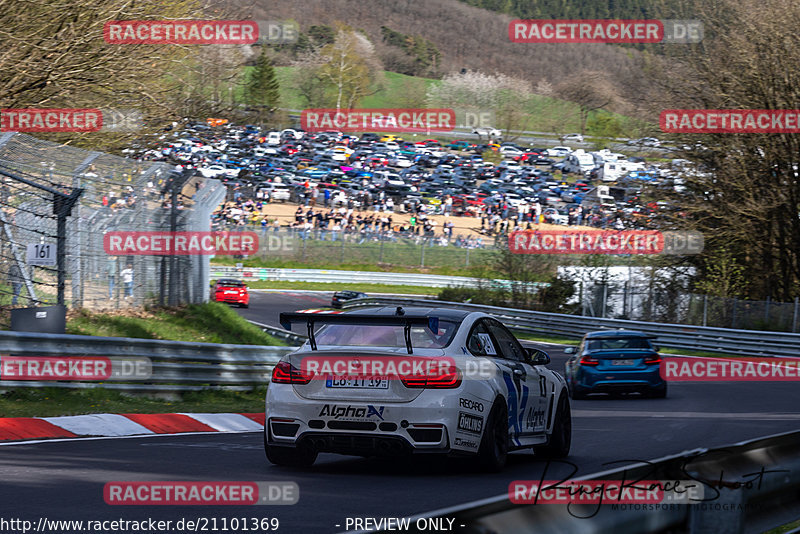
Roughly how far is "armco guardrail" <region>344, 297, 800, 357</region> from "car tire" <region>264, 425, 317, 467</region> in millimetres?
25891

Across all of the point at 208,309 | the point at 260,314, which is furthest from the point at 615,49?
the point at 208,309

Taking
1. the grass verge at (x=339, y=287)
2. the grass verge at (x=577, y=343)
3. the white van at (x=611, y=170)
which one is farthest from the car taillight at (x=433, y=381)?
the white van at (x=611, y=170)

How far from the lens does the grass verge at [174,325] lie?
18.3 m

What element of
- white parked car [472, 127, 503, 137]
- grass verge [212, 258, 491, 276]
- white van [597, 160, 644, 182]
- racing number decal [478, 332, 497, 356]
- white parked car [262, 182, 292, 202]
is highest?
white parked car [472, 127, 503, 137]

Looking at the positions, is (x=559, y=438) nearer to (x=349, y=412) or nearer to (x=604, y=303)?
(x=349, y=412)

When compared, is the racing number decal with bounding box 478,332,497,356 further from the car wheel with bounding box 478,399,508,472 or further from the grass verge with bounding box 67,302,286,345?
the grass verge with bounding box 67,302,286,345

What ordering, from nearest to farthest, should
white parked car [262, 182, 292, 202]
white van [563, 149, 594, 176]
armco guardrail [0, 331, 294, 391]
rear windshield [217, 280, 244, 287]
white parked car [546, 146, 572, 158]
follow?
armco guardrail [0, 331, 294, 391]
rear windshield [217, 280, 244, 287]
white parked car [262, 182, 292, 202]
white van [563, 149, 594, 176]
white parked car [546, 146, 572, 158]

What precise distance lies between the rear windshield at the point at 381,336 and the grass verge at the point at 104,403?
4849mm

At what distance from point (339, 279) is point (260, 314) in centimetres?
1780

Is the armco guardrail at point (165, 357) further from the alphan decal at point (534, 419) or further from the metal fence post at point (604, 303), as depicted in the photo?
the metal fence post at point (604, 303)

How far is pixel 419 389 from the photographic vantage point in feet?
27.7

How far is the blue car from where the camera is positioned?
65.7 ft

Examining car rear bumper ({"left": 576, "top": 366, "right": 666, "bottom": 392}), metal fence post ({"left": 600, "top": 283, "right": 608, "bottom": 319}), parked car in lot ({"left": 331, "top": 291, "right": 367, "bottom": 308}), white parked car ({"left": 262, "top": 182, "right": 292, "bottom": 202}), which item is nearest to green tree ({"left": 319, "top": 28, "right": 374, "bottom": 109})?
white parked car ({"left": 262, "top": 182, "right": 292, "bottom": 202})

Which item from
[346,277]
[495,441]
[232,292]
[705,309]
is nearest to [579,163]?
[346,277]
